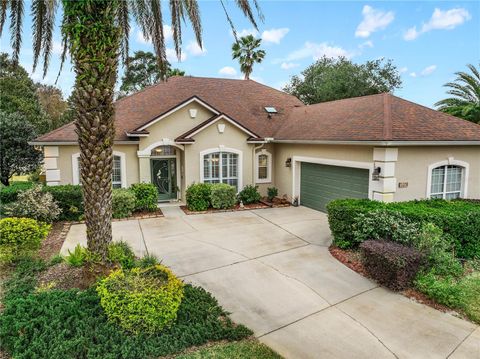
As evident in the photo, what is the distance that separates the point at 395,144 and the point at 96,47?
8.79 metres

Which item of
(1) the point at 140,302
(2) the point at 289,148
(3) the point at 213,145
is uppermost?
(3) the point at 213,145

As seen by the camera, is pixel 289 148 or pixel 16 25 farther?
pixel 289 148

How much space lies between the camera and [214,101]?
1711cm

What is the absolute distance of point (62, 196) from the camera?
1098 centimetres

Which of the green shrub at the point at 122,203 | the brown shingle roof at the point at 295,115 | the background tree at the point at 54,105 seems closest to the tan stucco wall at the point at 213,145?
the brown shingle roof at the point at 295,115

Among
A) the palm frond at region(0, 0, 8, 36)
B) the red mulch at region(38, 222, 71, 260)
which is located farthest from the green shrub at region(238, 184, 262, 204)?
the palm frond at region(0, 0, 8, 36)

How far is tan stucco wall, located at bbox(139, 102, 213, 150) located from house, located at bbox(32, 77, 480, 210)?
45mm

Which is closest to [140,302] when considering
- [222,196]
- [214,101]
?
[222,196]

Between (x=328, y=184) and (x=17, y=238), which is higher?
(x=328, y=184)

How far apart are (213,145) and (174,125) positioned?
2.00m

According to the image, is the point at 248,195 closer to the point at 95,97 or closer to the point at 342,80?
the point at 95,97

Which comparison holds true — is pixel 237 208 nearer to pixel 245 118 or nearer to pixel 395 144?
pixel 245 118

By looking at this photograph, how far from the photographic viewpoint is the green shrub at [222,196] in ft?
43.4

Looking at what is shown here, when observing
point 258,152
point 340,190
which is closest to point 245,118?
point 258,152
